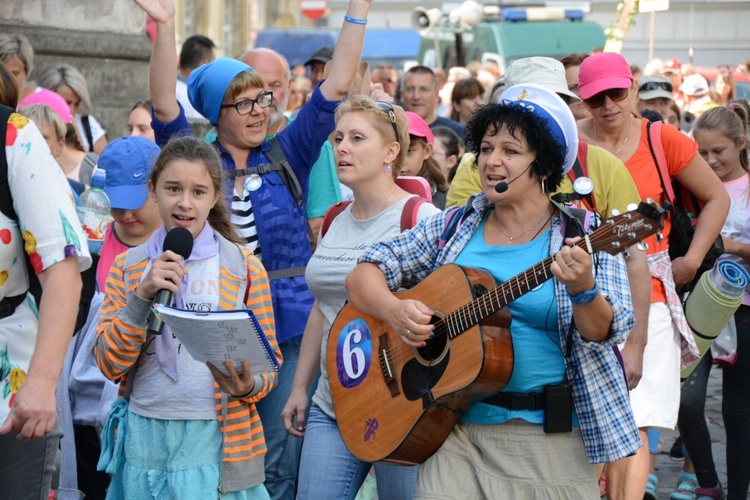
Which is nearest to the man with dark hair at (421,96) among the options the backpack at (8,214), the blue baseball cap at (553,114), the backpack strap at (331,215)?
the backpack strap at (331,215)

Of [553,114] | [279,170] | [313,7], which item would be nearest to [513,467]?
[553,114]

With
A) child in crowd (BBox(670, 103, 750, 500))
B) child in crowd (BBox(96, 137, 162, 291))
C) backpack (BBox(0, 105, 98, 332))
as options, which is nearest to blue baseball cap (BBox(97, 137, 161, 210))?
child in crowd (BBox(96, 137, 162, 291))

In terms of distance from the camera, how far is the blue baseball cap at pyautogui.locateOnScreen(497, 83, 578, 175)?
398cm

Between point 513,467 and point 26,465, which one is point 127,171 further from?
point 513,467

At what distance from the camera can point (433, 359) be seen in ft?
12.9

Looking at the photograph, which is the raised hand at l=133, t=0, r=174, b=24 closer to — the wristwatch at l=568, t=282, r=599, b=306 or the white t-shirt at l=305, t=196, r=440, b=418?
the white t-shirt at l=305, t=196, r=440, b=418

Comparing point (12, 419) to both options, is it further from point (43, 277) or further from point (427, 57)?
point (427, 57)

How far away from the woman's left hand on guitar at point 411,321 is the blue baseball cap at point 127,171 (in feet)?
5.94

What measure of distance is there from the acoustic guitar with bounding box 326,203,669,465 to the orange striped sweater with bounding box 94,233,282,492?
29cm

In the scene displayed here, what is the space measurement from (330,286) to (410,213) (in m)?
0.39

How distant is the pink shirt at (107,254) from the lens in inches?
218

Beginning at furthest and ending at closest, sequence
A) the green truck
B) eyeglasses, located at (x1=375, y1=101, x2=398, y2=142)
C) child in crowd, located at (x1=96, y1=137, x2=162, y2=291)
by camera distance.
Result: the green truck < child in crowd, located at (x1=96, y1=137, x2=162, y2=291) < eyeglasses, located at (x1=375, y1=101, x2=398, y2=142)

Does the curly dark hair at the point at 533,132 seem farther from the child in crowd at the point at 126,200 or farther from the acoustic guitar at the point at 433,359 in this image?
the child in crowd at the point at 126,200

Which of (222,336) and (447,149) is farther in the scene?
(447,149)
